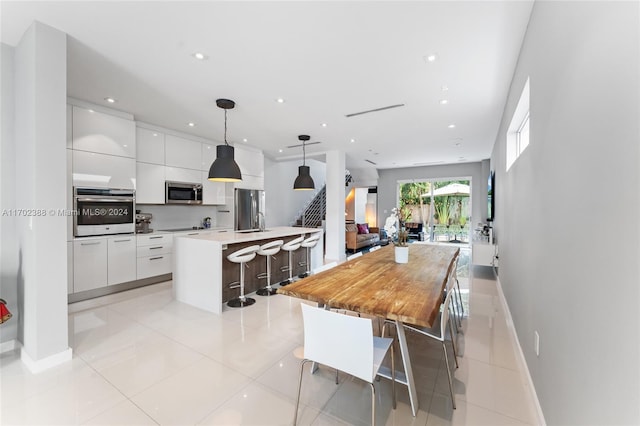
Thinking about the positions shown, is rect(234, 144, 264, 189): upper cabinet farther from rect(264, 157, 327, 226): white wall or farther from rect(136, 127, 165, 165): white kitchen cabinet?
rect(136, 127, 165, 165): white kitchen cabinet

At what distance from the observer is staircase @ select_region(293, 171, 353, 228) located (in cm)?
948

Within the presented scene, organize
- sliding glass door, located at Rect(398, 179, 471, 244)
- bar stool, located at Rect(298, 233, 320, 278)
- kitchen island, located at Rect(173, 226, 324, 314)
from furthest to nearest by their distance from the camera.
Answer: sliding glass door, located at Rect(398, 179, 471, 244) < bar stool, located at Rect(298, 233, 320, 278) < kitchen island, located at Rect(173, 226, 324, 314)

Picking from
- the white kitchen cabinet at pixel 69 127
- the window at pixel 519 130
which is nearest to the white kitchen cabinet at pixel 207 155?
the white kitchen cabinet at pixel 69 127

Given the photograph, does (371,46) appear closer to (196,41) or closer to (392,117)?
(196,41)

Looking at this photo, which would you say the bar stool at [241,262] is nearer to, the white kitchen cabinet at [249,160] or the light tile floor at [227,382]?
the light tile floor at [227,382]

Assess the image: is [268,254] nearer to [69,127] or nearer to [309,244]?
[309,244]

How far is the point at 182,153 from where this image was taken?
528 centimetres

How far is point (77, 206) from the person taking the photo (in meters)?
3.78

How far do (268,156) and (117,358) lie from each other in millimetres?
6147

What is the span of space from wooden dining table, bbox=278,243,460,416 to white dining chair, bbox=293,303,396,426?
0.13 metres

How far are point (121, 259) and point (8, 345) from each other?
1.71 metres

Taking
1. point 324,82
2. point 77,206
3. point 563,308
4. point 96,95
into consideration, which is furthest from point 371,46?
point 77,206

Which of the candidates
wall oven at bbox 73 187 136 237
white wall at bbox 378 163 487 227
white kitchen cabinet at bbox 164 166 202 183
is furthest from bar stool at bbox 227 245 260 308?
white wall at bbox 378 163 487 227

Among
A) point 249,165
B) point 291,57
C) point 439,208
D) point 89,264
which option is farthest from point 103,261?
point 439,208
